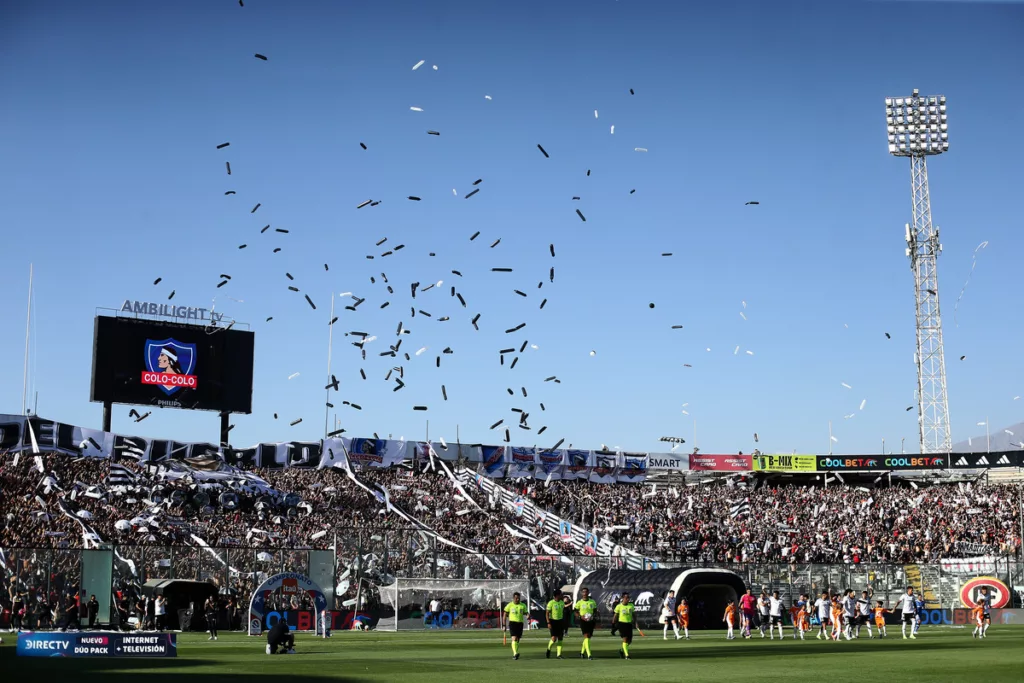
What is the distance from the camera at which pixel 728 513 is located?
261 ft

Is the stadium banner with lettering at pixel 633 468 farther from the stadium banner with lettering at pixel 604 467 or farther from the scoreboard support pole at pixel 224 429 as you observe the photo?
the scoreboard support pole at pixel 224 429

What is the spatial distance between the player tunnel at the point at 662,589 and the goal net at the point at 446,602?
3543mm

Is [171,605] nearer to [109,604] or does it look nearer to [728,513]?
[109,604]

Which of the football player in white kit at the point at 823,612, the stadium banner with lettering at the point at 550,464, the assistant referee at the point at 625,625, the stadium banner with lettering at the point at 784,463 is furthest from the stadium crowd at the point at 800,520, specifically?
the assistant referee at the point at 625,625

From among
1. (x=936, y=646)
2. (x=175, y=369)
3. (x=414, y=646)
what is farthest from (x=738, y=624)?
(x=175, y=369)

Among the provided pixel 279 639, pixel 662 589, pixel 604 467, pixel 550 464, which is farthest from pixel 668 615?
pixel 604 467

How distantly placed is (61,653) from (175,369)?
44.9 metres

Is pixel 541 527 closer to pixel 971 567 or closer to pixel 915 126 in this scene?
pixel 971 567

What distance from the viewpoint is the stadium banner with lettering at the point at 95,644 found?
29031 mm

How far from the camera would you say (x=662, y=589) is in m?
49.3

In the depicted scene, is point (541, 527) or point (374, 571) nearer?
point (374, 571)

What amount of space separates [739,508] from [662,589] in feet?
107

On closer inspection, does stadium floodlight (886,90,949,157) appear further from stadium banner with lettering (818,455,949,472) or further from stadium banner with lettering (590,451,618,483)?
stadium banner with lettering (590,451,618,483)

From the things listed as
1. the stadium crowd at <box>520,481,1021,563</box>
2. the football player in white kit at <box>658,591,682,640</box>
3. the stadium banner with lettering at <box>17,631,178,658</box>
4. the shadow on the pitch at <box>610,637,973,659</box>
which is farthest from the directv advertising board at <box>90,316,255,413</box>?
the stadium banner with lettering at <box>17,631,178,658</box>
